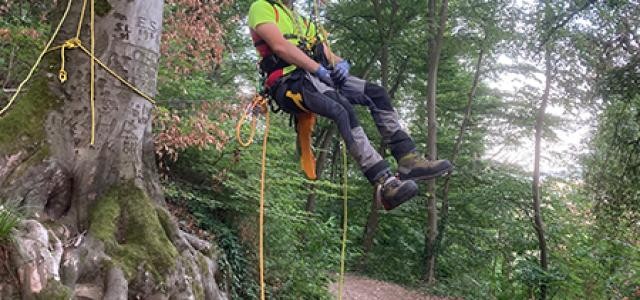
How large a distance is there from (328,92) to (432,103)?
31.2 feet

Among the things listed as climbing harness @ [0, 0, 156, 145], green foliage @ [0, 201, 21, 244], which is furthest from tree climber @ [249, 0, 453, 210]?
green foliage @ [0, 201, 21, 244]

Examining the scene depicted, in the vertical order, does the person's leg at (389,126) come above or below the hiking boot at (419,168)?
above

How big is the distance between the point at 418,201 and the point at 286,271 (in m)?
7.80

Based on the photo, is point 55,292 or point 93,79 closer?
point 55,292

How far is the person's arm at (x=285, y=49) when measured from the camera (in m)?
3.54

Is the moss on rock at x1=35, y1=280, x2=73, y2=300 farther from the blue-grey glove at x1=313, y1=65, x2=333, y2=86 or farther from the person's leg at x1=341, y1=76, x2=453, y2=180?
the person's leg at x1=341, y1=76, x2=453, y2=180

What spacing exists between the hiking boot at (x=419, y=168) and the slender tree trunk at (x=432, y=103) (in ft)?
29.3

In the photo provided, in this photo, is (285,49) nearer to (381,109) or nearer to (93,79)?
(381,109)

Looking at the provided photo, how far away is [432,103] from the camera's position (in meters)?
12.8

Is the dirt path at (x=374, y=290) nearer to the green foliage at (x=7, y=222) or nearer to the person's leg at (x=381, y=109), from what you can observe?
the person's leg at (x=381, y=109)

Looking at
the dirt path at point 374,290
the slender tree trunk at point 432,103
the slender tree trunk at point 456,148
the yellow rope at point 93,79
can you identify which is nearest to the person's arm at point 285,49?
the yellow rope at point 93,79

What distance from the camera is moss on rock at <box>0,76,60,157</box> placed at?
3336mm

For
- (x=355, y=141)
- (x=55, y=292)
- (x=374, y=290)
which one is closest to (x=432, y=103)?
(x=374, y=290)

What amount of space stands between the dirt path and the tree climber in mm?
7576
